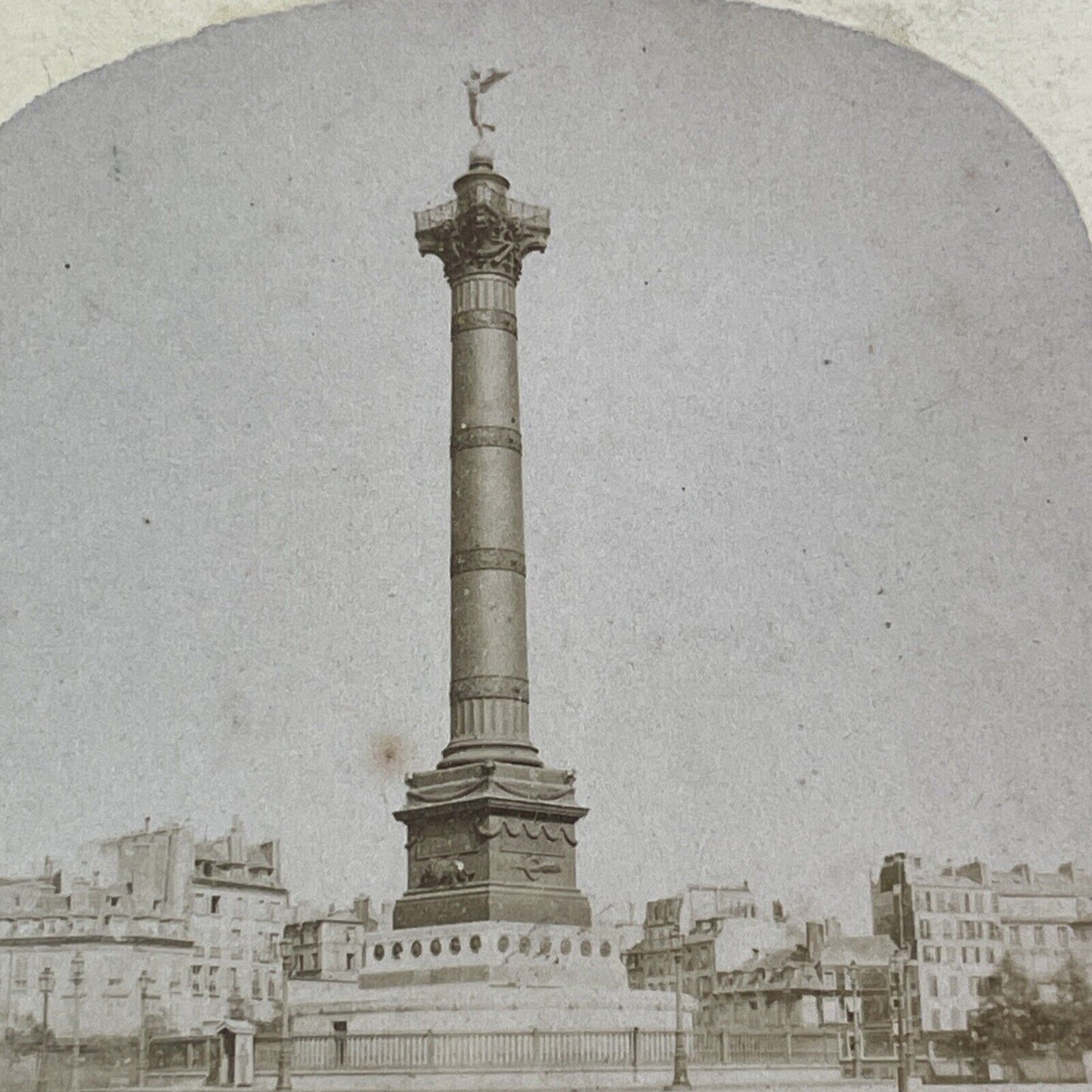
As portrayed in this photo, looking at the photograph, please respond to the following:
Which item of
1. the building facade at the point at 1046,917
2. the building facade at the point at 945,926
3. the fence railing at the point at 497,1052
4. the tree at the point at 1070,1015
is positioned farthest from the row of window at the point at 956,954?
the fence railing at the point at 497,1052

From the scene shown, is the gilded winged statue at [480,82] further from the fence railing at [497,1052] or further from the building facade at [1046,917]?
the fence railing at [497,1052]

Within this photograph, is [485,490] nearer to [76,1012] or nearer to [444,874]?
[444,874]

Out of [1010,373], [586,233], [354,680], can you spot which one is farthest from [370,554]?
[1010,373]

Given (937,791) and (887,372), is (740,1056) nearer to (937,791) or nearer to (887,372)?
(937,791)

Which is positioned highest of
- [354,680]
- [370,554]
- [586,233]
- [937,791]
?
[586,233]

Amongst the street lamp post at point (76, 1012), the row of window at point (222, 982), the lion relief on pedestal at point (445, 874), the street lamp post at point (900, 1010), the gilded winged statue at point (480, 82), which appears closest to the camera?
the street lamp post at point (76, 1012)

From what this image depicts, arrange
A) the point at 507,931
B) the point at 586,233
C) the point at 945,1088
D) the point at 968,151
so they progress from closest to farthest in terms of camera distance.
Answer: the point at 945,1088 < the point at 968,151 < the point at 586,233 < the point at 507,931
